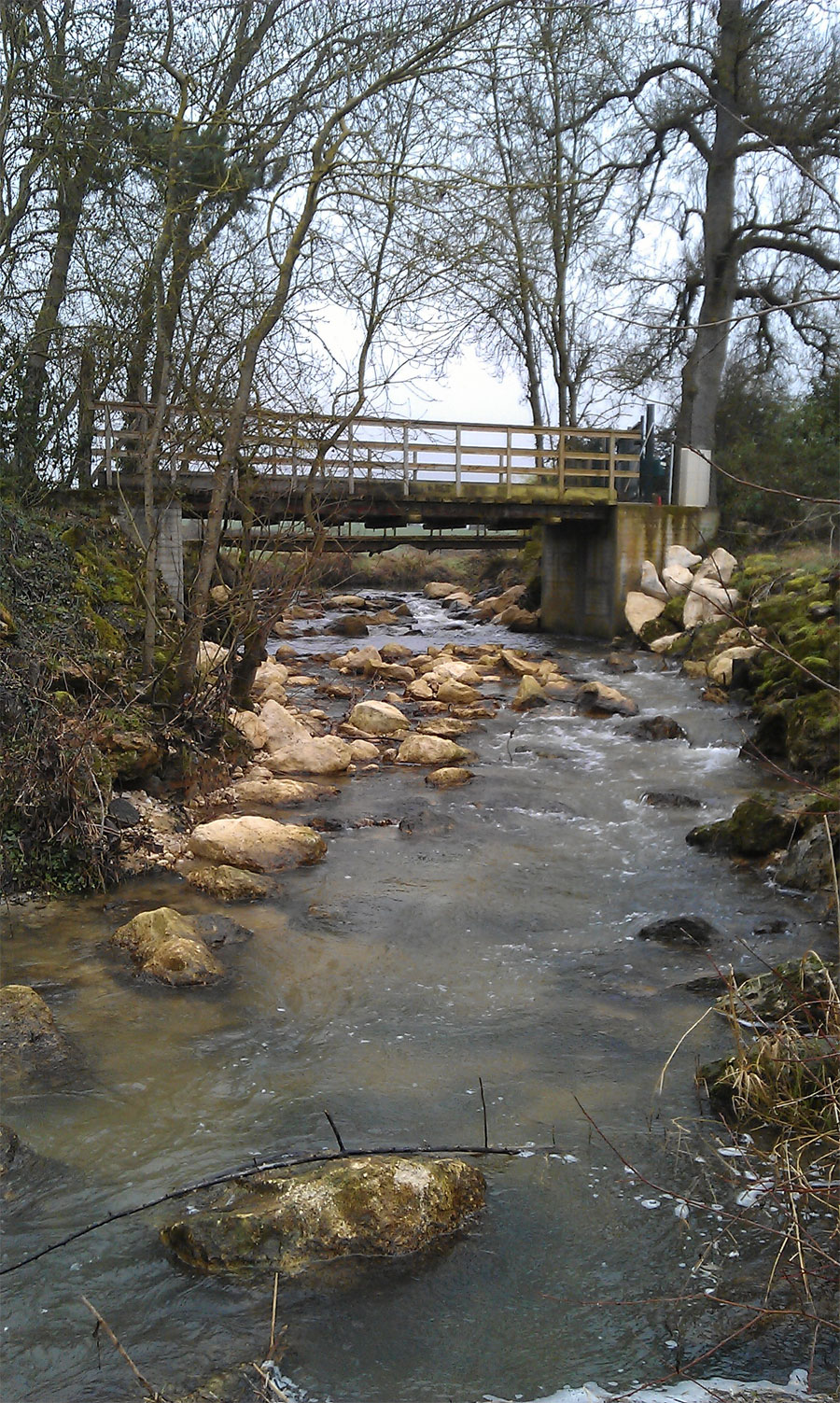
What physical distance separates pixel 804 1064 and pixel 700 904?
10.3 ft

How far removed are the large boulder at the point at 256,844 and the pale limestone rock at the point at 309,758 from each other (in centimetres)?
245

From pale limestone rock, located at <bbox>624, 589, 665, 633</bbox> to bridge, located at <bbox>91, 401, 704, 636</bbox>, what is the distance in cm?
38

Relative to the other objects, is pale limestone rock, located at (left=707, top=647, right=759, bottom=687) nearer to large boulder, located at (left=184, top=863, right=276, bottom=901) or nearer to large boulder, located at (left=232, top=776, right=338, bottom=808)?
large boulder, located at (left=232, top=776, right=338, bottom=808)

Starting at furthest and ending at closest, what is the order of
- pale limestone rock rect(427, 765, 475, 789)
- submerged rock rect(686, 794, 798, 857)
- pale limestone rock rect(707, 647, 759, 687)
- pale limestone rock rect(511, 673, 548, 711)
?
pale limestone rock rect(707, 647, 759, 687)
pale limestone rock rect(511, 673, 548, 711)
pale limestone rock rect(427, 765, 475, 789)
submerged rock rect(686, 794, 798, 857)

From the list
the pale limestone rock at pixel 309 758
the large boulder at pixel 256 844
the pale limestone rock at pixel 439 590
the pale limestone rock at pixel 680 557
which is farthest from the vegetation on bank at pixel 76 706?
the pale limestone rock at pixel 439 590

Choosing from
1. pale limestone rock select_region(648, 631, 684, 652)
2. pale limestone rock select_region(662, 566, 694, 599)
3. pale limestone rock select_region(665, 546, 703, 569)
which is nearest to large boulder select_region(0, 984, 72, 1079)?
pale limestone rock select_region(648, 631, 684, 652)

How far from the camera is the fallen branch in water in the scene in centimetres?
356

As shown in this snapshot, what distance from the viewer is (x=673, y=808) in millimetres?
9773

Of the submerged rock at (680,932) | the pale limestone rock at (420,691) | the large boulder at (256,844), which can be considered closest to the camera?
the submerged rock at (680,932)

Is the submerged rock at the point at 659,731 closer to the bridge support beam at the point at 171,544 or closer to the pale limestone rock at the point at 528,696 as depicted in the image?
the pale limestone rock at the point at 528,696

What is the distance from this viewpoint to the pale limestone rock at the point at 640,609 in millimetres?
19234

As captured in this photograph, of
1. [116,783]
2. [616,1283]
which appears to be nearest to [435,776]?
[116,783]

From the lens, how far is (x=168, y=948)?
19.8 feet

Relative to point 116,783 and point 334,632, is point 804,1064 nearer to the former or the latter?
point 116,783
